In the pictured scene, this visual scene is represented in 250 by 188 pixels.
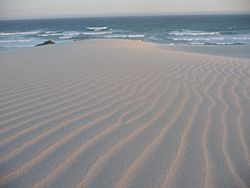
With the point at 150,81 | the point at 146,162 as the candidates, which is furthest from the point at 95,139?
the point at 150,81

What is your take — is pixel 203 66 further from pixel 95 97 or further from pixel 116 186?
pixel 116 186

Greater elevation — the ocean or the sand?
the sand

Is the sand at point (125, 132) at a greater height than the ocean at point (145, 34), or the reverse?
the sand at point (125, 132)

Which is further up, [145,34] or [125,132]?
[125,132]

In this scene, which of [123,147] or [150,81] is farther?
[150,81]

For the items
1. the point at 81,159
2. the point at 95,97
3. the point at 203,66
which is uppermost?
the point at 81,159

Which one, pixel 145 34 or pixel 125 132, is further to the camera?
pixel 145 34

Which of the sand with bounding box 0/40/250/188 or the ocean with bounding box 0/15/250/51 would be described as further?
the ocean with bounding box 0/15/250/51

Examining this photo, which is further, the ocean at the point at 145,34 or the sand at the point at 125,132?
the ocean at the point at 145,34
